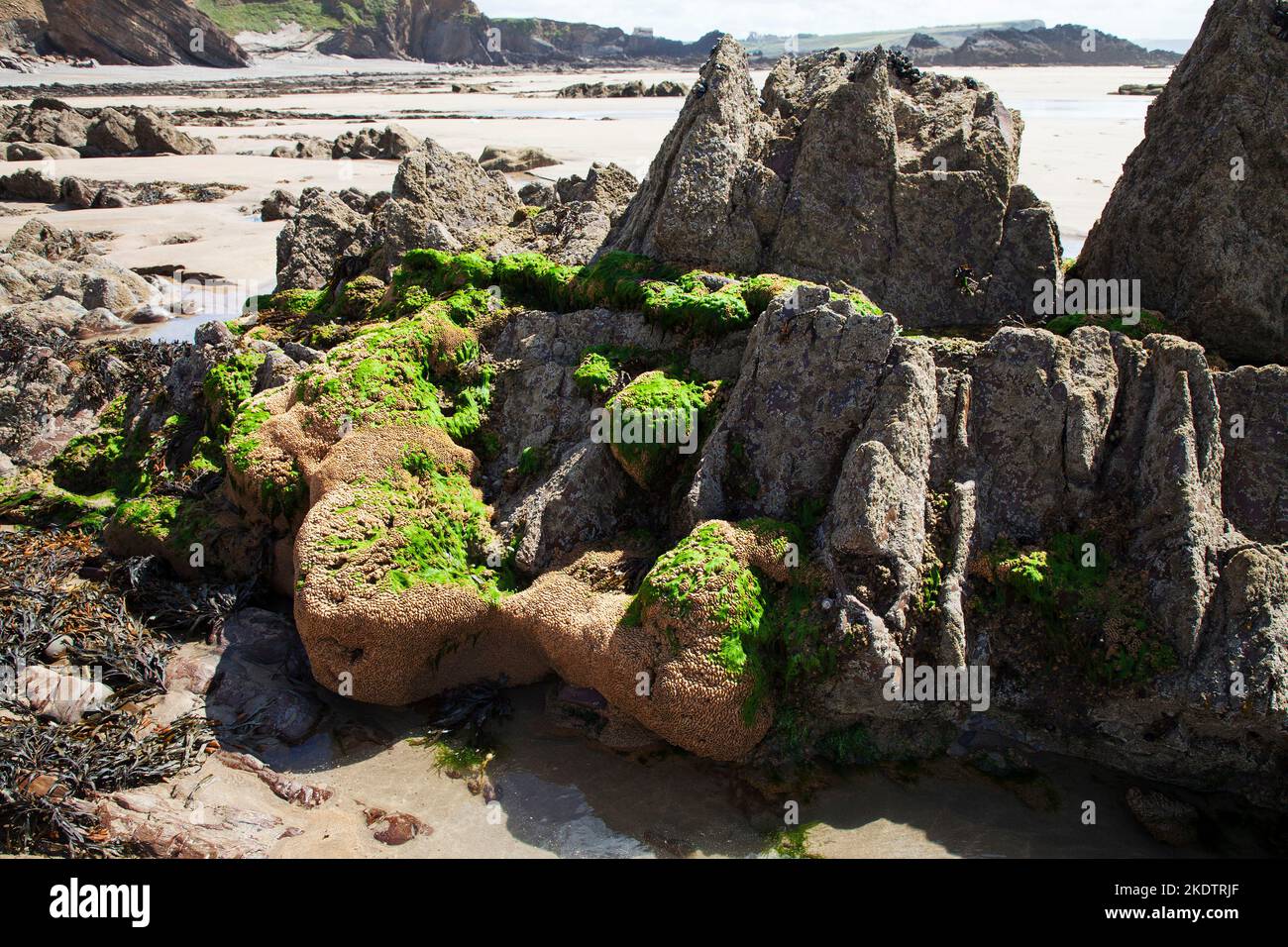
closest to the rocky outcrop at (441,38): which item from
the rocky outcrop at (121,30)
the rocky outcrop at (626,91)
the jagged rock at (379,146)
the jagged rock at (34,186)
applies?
the rocky outcrop at (121,30)

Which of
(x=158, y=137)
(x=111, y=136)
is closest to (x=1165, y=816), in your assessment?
(x=158, y=137)

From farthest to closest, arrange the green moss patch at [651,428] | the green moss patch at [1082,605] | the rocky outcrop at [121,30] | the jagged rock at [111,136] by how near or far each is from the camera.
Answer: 1. the rocky outcrop at [121,30]
2. the jagged rock at [111,136]
3. the green moss patch at [651,428]
4. the green moss patch at [1082,605]

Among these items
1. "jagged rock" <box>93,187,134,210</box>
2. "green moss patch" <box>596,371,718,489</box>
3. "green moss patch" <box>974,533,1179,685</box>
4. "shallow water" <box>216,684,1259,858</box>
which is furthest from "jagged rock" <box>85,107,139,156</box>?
"green moss patch" <box>974,533,1179,685</box>

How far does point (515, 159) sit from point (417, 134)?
1098 centimetres

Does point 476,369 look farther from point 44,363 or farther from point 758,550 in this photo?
point 44,363

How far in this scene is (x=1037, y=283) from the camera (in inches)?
362

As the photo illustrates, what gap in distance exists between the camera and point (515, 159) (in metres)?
26.8

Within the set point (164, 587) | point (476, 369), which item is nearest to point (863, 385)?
point (476, 369)

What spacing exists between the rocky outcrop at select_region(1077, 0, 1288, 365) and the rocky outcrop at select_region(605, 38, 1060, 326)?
1.10 m

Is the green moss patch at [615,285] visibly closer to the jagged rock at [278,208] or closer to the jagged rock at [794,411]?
the jagged rock at [794,411]

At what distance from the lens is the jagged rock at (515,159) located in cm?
2645

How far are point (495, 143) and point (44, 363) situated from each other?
24494 mm

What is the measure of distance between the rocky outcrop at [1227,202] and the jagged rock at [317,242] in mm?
10837

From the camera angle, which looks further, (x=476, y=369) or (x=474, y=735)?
(x=476, y=369)
